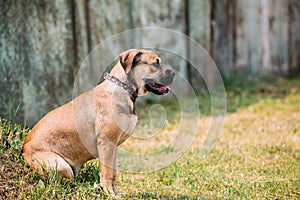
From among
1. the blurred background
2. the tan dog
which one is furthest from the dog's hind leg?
the blurred background

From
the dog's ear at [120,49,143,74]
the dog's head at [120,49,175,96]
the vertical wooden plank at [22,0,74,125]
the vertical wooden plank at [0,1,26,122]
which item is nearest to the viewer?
the dog's ear at [120,49,143,74]

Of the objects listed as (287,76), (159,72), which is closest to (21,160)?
(159,72)

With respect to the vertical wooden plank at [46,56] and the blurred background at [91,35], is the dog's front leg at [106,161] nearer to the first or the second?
the blurred background at [91,35]

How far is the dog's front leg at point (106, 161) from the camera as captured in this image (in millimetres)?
4473

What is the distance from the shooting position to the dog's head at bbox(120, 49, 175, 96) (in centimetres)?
471

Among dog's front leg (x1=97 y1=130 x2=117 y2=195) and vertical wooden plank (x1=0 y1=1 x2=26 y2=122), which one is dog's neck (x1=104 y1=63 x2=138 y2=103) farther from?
vertical wooden plank (x1=0 y1=1 x2=26 y2=122)

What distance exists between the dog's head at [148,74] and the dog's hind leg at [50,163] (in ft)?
3.10

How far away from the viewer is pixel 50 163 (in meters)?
4.43

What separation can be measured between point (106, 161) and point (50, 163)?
48 cm

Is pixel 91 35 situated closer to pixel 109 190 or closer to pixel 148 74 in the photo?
pixel 148 74

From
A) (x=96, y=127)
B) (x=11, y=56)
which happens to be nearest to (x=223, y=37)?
(x=11, y=56)

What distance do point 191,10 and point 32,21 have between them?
3.54 metres

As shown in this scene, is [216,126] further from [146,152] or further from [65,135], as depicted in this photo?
[65,135]

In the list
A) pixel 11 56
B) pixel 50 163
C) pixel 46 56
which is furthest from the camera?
pixel 46 56
